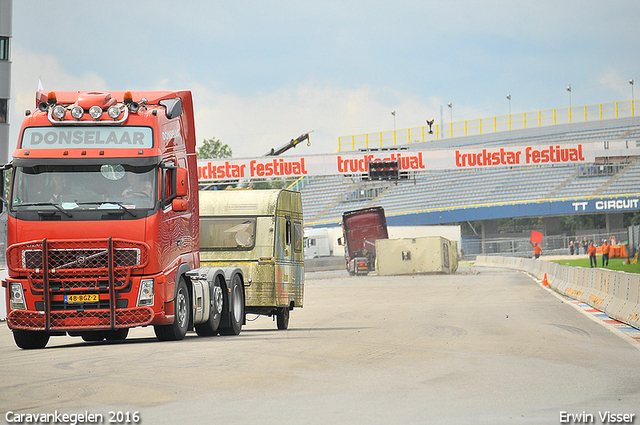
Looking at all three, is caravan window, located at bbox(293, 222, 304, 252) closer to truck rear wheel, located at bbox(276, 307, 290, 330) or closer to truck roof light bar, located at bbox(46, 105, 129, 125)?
truck rear wheel, located at bbox(276, 307, 290, 330)

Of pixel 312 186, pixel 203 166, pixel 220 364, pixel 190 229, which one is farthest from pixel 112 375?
pixel 312 186

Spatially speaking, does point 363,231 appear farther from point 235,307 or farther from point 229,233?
point 235,307

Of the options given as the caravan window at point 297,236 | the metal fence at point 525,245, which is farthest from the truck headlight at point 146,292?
the metal fence at point 525,245

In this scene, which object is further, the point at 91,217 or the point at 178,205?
the point at 178,205

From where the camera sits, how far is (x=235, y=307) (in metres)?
15.1

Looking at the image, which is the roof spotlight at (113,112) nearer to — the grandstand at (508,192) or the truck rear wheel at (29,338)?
the truck rear wheel at (29,338)

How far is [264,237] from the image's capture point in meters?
16.2

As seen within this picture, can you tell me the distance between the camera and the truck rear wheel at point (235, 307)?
48.2 feet

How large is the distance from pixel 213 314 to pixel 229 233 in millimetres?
2545

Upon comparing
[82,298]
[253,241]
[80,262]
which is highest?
[253,241]

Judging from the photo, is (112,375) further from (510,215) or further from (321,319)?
(510,215)

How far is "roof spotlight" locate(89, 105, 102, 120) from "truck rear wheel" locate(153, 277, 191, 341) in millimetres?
2771

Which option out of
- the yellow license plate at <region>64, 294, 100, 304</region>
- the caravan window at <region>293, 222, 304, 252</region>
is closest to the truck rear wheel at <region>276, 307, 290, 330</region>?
the caravan window at <region>293, 222, 304, 252</region>

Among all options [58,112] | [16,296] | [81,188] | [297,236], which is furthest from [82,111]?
[297,236]
